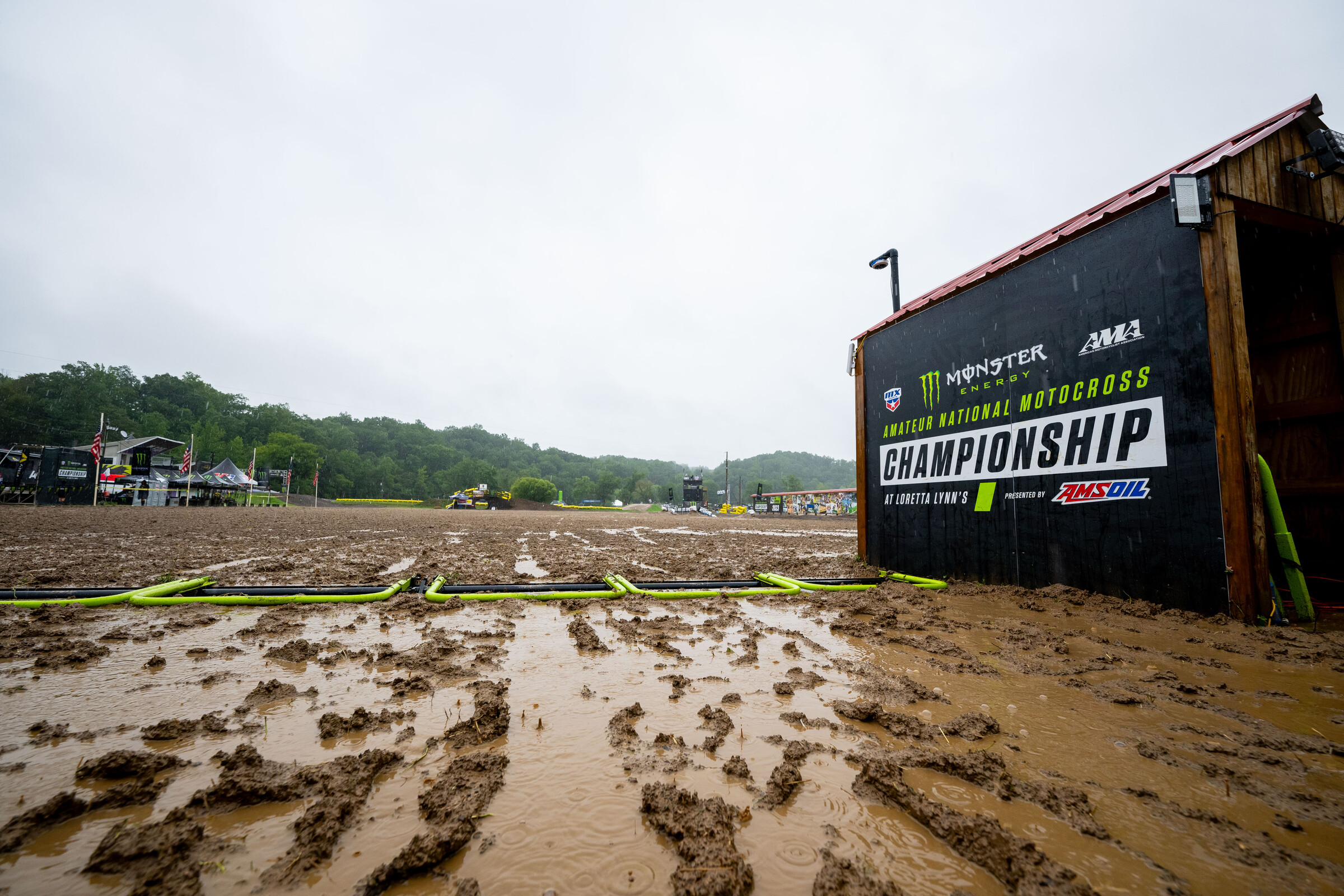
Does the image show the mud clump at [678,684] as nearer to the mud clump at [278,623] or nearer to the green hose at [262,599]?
the mud clump at [278,623]

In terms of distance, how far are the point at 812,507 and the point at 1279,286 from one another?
45.9 metres

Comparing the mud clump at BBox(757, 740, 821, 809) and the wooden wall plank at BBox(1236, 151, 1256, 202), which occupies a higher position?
the wooden wall plank at BBox(1236, 151, 1256, 202)

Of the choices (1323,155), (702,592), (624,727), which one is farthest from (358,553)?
(1323,155)

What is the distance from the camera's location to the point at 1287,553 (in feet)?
11.2

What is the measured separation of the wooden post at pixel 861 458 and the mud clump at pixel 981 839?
227 inches

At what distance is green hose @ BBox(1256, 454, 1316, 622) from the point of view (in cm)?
338

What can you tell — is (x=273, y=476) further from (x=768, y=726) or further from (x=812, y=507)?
(x=768, y=726)

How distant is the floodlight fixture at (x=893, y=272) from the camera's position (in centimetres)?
746

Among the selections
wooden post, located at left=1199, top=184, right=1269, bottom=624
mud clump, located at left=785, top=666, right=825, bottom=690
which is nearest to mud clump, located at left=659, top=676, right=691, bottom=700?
mud clump, located at left=785, top=666, right=825, bottom=690

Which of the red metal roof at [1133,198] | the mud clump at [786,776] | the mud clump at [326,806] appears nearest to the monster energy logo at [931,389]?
the red metal roof at [1133,198]

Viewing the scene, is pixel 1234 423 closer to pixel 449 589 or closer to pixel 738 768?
pixel 738 768

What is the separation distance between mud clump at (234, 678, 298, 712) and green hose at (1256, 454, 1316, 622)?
598 centimetres

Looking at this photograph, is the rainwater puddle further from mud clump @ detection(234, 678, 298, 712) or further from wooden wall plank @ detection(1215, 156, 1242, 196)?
wooden wall plank @ detection(1215, 156, 1242, 196)

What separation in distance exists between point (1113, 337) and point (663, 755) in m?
4.95
